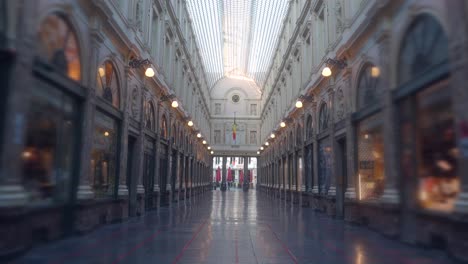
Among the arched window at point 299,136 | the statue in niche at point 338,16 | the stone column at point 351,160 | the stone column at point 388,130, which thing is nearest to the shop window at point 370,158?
the stone column at point 351,160

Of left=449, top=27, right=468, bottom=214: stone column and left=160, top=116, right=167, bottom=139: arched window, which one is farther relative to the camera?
left=160, top=116, right=167, bottom=139: arched window

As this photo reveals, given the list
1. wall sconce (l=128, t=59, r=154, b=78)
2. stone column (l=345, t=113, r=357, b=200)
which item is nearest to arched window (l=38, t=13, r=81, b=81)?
wall sconce (l=128, t=59, r=154, b=78)

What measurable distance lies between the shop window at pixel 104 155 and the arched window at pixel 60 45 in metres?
2.03

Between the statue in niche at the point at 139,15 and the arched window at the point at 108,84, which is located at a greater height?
the statue in niche at the point at 139,15

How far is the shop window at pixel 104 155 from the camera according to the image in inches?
438

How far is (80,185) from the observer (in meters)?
A: 9.84

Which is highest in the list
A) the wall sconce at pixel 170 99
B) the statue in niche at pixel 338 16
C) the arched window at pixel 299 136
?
the statue in niche at pixel 338 16

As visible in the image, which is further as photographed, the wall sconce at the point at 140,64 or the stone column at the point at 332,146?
the stone column at the point at 332,146

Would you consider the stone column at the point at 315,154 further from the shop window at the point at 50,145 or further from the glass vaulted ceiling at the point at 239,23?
the glass vaulted ceiling at the point at 239,23

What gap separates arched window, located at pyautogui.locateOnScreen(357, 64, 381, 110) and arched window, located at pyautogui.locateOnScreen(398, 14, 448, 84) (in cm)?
152

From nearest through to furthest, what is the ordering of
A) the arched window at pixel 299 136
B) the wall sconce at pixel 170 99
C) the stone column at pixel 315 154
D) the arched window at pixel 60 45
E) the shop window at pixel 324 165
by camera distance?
1. the arched window at pixel 60 45
2. the shop window at pixel 324 165
3. the stone column at pixel 315 154
4. the wall sconce at pixel 170 99
5. the arched window at pixel 299 136

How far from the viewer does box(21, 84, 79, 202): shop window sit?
760cm

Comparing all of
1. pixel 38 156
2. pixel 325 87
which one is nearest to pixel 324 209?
pixel 325 87

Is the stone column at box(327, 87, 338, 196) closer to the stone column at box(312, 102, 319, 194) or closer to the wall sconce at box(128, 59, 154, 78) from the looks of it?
the stone column at box(312, 102, 319, 194)
